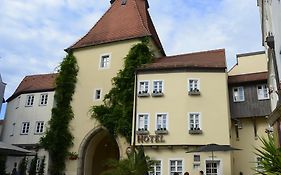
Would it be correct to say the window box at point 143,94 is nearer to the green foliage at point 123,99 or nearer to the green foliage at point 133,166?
the green foliage at point 123,99

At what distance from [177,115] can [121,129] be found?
4.89 meters

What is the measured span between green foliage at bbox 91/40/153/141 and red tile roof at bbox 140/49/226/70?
161 centimetres

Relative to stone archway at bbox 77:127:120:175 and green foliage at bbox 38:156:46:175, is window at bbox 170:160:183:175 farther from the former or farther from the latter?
green foliage at bbox 38:156:46:175

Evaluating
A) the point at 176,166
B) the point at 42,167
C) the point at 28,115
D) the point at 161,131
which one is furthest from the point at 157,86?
the point at 28,115

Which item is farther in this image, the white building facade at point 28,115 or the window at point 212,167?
the white building facade at point 28,115

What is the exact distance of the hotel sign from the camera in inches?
884

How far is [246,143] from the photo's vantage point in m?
24.1

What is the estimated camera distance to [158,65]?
24.8 metres

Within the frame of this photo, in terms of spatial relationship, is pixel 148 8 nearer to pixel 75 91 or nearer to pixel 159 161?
pixel 75 91

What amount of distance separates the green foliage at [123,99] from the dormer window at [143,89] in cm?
168

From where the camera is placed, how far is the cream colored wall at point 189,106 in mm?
21922

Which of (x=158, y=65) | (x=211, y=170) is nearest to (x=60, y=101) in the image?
(x=158, y=65)

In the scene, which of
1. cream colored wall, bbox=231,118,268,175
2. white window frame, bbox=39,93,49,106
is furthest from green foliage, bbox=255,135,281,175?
white window frame, bbox=39,93,49,106

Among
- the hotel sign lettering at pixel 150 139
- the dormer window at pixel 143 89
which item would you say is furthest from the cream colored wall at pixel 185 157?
the dormer window at pixel 143 89
